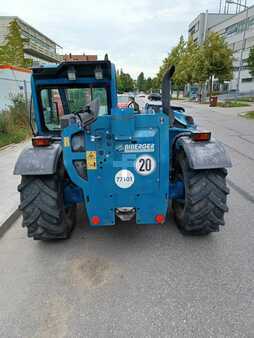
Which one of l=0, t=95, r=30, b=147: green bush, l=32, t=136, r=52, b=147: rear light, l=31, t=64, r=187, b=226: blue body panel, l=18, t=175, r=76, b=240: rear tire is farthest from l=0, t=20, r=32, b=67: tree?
l=31, t=64, r=187, b=226: blue body panel

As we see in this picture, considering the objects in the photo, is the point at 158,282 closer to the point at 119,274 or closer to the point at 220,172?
the point at 119,274

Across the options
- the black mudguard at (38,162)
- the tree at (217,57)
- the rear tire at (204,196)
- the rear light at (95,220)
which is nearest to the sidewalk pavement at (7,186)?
the black mudguard at (38,162)

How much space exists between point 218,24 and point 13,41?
53810 millimetres

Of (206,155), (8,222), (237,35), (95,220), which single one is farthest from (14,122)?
(237,35)

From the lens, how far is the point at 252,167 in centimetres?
642

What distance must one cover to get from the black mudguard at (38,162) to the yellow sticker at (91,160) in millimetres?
445

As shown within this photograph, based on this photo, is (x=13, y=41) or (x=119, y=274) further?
(x=13, y=41)

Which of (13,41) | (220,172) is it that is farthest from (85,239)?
(13,41)

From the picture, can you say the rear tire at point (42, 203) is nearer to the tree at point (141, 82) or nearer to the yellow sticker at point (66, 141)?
the yellow sticker at point (66, 141)

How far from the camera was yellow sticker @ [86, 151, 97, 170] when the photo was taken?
105 inches

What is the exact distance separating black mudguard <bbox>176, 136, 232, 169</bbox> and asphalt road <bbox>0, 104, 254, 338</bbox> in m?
1.05

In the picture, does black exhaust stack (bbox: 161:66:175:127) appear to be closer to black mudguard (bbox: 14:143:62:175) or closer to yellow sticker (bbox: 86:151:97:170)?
yellow sticker (bbox: 86:151:97:170)

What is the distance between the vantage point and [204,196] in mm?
2984

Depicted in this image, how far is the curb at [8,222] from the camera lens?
360cm
